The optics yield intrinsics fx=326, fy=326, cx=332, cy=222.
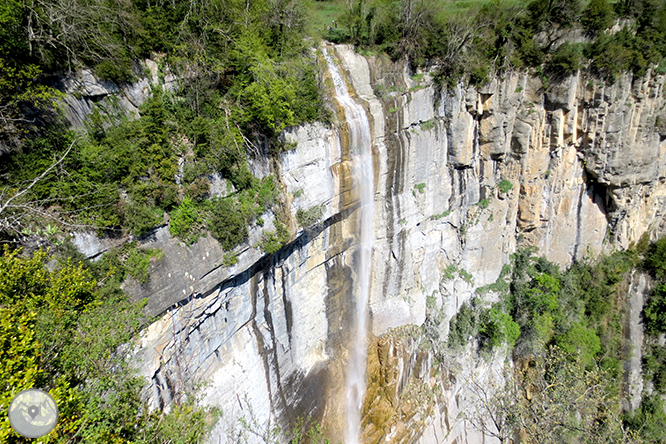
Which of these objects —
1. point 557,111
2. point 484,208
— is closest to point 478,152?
point 484,208

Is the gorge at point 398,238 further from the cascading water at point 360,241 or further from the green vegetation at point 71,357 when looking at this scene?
the green vegetation at point 71,357

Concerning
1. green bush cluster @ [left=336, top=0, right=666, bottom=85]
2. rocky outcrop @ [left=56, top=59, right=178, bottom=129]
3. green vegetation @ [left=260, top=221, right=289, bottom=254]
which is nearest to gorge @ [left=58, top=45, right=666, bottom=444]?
green vegetation @ [left=260, top=221, right=289, bottom=254]

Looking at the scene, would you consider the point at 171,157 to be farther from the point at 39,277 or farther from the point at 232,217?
the point at 39,277

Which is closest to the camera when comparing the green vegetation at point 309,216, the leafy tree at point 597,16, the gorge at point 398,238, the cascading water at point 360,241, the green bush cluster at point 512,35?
the gorge at point 398,238

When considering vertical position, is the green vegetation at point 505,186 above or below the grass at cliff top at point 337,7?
below

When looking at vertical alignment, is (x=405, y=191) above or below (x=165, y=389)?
above

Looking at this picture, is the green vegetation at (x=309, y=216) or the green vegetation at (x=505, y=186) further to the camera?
the green vegetation at (x=505, y=186)

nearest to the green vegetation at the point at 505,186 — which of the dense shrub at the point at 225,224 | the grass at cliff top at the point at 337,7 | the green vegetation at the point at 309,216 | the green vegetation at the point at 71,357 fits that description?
the grass at cliff top at the point at 337,7
